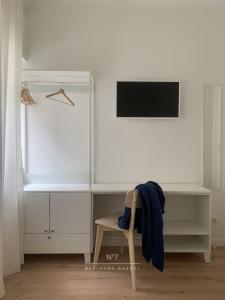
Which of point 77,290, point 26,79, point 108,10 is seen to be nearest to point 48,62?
point 26,79

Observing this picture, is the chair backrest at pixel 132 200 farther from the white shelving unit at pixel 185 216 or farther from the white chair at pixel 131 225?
the white shelving unit at pixel 185 216

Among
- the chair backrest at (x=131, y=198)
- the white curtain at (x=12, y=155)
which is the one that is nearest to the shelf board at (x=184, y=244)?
the chair backrest at (x=131, y=198)

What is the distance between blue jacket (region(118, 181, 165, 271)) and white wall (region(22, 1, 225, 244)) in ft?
2.62

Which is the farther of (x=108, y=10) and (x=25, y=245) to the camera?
(x=108, y=10)

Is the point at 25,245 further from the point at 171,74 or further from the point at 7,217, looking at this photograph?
the point at 171,74

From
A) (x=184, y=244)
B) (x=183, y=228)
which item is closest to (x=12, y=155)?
(x=183, y=228)

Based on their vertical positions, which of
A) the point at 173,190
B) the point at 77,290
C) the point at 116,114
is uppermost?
the point at 116,114

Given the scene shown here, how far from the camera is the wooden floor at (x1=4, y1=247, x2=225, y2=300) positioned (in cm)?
224

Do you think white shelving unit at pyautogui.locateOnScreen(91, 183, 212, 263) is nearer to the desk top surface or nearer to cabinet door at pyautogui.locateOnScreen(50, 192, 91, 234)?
the desk top surface

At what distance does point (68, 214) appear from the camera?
2.71 meters

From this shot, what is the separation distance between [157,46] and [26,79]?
58.5 inches

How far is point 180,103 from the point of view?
3186 millimetres

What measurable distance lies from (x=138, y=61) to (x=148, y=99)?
445 millimetres

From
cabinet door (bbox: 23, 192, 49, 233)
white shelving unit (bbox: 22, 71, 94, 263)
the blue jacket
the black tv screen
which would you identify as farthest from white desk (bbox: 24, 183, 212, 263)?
the black tv screen
